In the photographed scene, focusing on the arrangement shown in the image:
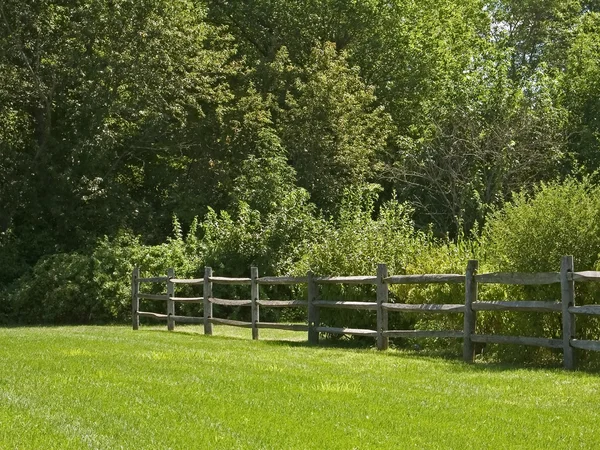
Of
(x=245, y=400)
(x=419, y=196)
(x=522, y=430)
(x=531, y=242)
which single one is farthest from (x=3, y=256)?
(x=522, y=430)

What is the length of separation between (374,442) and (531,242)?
8072 millimetres

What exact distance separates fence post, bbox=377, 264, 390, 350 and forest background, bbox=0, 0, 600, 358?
892 centimetres

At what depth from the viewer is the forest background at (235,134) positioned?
2952 centimetres

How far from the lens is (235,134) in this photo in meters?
35.1

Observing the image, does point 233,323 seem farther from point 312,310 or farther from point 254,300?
point 312,310

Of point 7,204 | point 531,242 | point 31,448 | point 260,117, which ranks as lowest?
point 31,448

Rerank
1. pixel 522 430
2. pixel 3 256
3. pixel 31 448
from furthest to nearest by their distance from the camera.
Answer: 1. pixel 3 256
2. pixel 522 430
3. pixel 31 448

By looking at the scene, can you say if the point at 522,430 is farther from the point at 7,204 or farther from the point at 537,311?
the point at 7,204

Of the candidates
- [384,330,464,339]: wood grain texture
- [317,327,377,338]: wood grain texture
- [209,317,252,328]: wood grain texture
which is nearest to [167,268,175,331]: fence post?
[209,317,252,328]: wood grain texture

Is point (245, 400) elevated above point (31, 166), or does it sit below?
below

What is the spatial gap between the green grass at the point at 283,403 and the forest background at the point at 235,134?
12.6 meters

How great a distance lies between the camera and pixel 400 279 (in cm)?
1623

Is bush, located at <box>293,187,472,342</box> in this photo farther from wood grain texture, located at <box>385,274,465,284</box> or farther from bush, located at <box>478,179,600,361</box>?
bush, located at <box>478,179,600,361</box>

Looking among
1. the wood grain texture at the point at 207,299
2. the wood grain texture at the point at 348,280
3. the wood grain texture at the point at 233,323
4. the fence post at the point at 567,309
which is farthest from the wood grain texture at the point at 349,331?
the fence post at the point at 567,309
